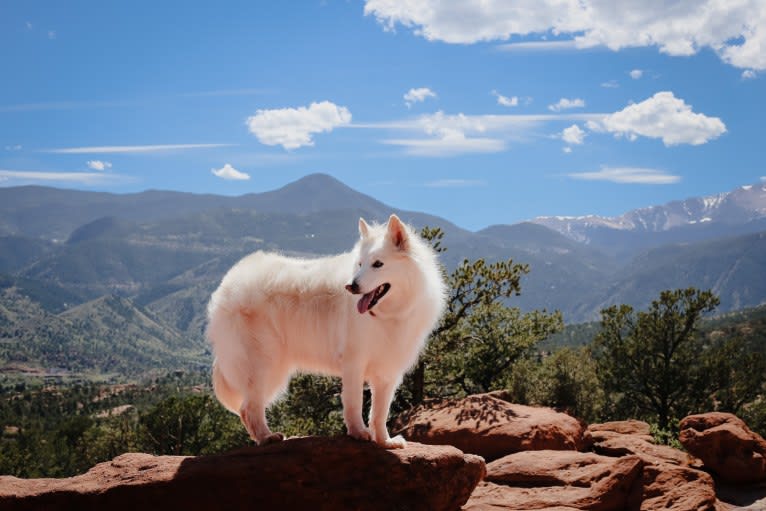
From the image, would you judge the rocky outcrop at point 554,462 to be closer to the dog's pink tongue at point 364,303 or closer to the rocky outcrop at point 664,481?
the rocky outcrop at point 664,481

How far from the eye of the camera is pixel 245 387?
9.31 metres

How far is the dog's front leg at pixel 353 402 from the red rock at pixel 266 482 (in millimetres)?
138

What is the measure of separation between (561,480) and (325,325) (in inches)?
257

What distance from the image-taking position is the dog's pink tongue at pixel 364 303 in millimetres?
8258

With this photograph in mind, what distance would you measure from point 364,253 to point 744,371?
49.8 metres

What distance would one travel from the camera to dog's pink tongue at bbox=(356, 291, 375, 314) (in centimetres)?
826

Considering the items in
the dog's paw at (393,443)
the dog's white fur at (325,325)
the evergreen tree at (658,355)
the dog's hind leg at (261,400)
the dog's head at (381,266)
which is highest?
the dog's head at (381,266)

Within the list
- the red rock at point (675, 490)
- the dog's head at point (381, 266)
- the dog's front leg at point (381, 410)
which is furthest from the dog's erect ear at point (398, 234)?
the red rock at point (675, 490)

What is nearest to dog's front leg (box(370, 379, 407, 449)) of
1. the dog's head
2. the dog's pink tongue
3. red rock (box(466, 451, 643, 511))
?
the dog's head

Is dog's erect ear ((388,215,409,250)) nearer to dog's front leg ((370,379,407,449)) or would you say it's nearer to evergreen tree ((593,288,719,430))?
dog's front leg ((370,379,407,449))

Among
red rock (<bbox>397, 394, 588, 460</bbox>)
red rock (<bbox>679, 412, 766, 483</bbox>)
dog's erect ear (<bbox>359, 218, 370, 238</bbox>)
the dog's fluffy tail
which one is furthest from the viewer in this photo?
red rock (<bbox>679, 412, 766, 483</bbox>)

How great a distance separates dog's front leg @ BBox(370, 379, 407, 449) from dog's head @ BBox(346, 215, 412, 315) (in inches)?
53.6

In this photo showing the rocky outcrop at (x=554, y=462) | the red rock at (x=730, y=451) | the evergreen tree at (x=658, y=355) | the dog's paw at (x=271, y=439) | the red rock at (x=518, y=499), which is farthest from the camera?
the evergreen tree at (x=658, y=355)

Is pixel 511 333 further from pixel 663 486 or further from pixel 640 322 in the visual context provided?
pixel 640 322
